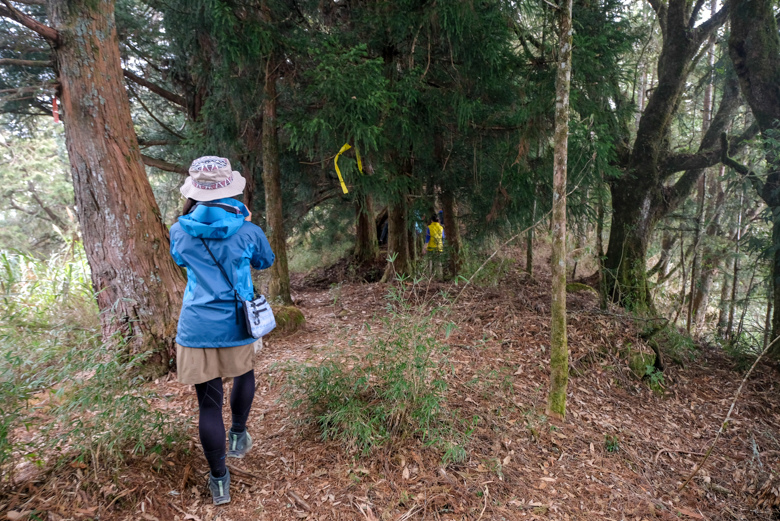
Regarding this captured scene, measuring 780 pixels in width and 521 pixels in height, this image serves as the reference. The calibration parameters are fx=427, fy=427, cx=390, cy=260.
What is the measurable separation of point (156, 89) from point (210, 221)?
7.17m

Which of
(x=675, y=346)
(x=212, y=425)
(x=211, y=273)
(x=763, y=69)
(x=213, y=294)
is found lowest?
(x=675, y=346)

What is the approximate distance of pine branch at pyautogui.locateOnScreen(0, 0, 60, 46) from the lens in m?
3.42

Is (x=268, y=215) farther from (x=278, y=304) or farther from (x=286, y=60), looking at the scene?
(x=286, y=60)

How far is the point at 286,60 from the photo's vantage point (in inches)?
229

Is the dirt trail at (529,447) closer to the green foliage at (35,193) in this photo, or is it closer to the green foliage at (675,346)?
the green foliage at (675,346)

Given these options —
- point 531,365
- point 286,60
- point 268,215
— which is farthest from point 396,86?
point 531,365

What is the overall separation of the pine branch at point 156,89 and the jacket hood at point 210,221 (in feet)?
21.9

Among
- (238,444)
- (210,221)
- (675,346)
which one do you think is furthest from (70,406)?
(675,346)

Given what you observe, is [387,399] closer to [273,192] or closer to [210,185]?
[210,185]

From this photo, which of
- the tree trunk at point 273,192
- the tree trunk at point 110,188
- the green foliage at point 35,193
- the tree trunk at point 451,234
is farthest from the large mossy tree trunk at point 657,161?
the green foliage at point 35,193

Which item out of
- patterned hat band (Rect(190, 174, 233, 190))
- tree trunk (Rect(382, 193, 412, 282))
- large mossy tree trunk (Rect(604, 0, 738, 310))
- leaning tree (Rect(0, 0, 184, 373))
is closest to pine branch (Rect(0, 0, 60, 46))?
leaning tree (Rect(0, 0, 184, 373))

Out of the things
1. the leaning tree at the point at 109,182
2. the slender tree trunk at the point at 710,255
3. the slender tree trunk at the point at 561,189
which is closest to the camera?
the slender tree trunk at the point at 561,189

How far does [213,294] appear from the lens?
2441mm

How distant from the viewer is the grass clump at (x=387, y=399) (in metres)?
2.99
